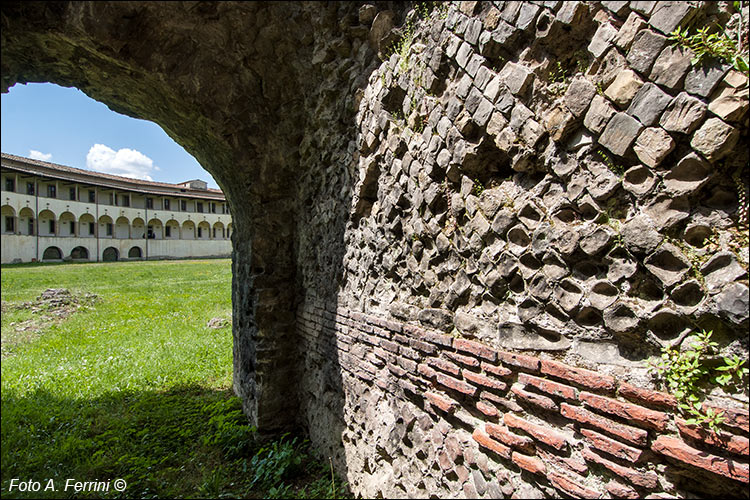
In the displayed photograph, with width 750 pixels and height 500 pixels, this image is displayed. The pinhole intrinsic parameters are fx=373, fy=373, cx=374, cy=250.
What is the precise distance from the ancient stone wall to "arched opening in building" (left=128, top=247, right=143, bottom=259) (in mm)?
38452

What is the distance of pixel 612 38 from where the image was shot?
181 centimetres

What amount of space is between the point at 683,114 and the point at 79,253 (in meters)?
37.1

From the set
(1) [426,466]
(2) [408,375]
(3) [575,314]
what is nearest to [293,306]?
(2) [408,375]

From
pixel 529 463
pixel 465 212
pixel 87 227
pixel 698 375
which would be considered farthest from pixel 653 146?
pixel 87 227

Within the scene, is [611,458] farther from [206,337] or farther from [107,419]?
[206,337]

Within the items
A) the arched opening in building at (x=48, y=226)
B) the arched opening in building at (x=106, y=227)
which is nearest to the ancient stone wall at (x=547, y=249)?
the arched opening in building at (x=48, y=226)

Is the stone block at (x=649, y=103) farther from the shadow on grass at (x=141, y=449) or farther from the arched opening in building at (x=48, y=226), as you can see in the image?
the arched opening in building at (x=48, y=226)

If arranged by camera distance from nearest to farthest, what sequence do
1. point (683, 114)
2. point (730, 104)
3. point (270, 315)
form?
1. point (730, 104)
2. point (683, 114)
3. point (270, 315)

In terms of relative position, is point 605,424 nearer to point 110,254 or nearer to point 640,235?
point 640,235

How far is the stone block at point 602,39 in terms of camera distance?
181 centimetres

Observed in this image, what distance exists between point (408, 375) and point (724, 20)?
8.96ft

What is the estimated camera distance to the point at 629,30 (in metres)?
1.75

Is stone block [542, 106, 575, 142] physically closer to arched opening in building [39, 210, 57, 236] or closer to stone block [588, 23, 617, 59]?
stone block [588, 23, 617, 59]

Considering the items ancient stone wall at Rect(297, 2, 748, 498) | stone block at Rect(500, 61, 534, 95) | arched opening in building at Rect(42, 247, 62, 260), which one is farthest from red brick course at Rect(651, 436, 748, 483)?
arched opening in building at Rect(42, 247, 62, 260)
